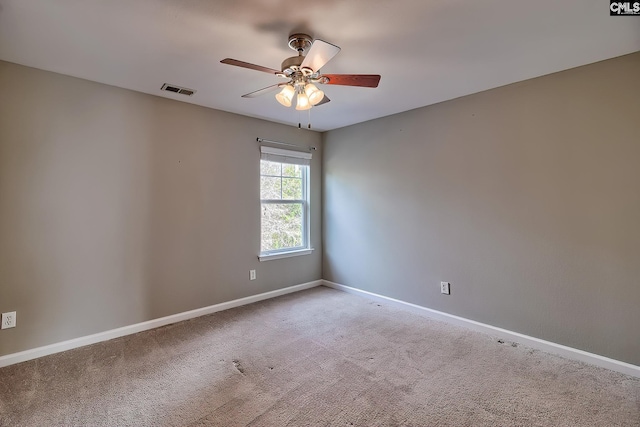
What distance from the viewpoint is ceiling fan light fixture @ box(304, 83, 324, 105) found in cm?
192

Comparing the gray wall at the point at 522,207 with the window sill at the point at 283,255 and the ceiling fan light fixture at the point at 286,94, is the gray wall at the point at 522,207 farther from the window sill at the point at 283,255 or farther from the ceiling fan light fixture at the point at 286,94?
the ceiling fan light fixture at the point at 286,94

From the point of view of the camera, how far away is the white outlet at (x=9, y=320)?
7.36 feet

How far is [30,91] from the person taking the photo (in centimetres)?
234

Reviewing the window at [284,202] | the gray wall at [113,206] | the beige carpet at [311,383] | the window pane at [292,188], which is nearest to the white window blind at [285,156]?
the window at [284,202]

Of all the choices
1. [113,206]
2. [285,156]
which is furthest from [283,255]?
[113,206]

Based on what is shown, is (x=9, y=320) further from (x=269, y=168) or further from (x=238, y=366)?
(x=269, y=168)

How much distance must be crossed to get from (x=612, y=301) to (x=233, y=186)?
3.66m

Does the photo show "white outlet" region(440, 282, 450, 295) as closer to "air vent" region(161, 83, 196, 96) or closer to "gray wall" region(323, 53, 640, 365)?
"gray wall" region(323, 53, 640, 365)

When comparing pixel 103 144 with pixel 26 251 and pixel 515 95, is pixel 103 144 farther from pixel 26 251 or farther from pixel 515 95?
pixel 515 95

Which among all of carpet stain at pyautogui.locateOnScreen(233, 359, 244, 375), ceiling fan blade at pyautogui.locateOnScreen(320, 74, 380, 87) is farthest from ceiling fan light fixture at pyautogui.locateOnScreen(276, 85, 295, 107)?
carpet stain at pyautogui.locateOnScreen(233, 359, 244, 375)

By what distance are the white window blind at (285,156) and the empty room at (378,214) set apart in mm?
179

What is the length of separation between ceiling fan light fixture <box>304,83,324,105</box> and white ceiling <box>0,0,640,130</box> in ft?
1.12

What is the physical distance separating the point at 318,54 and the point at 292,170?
2617 mm

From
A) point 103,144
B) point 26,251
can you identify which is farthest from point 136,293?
point 103,144
